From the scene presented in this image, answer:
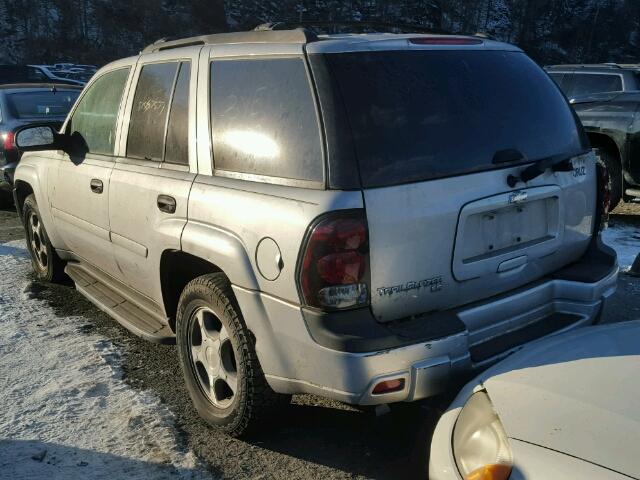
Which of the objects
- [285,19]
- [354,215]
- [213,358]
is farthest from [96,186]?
[285,19]

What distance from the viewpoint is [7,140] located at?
8188 mm

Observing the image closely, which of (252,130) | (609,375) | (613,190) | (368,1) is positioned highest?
(368,1)

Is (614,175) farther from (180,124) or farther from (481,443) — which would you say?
(481,443)

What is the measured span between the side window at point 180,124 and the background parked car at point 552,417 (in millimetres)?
1868

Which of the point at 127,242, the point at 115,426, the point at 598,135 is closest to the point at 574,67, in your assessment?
the point at 598,135

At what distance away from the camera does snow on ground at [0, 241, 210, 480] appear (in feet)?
9.62

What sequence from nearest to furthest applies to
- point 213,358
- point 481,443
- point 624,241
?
1. point 481,443
2. point 213,358
3. point 624,241

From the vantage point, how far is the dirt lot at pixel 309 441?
293 centimetres

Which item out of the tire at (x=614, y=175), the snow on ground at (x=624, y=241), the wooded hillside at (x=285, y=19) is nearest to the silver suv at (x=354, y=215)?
the snow on ground at (x=624, y=241)

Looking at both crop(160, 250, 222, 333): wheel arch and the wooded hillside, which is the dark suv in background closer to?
crop(160, 250, 222, 333): wheel arch

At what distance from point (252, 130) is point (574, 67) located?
8.30 meters

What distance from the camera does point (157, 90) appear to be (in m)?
3.65

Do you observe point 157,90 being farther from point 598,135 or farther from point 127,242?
point 598,135

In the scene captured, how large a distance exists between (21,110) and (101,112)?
5.10 m
